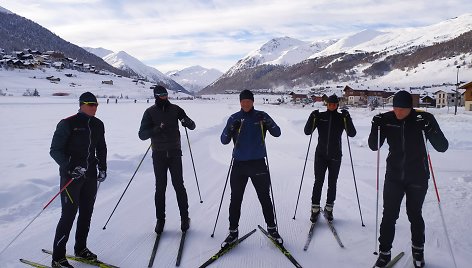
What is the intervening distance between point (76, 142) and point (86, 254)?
1441mm

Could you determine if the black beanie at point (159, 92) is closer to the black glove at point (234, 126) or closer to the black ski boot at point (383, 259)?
the black glove at point (234, 126)

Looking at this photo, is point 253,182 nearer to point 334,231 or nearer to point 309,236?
point 309,236

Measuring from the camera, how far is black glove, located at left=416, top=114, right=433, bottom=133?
4164mm

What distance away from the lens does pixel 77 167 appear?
14.3 ft

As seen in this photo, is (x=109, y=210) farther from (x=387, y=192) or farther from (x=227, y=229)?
(x=387, y=192)

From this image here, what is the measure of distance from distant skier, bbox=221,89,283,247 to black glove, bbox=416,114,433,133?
182cm

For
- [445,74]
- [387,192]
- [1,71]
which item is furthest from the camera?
[445,74]

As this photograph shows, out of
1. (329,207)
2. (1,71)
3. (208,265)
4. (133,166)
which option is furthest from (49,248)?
(1,71)

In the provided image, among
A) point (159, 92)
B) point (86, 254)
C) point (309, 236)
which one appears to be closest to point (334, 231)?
point (309, 236)

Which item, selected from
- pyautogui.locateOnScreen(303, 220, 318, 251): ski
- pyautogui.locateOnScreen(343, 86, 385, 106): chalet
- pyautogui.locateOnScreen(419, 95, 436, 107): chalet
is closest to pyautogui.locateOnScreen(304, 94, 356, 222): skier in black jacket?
pyautogui.locateOnScreen(303, 220, 318, 251): ski

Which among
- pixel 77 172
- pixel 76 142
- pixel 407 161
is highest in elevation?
pixel 76 142

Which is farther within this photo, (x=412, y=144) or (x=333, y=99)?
(x=333, y=99)

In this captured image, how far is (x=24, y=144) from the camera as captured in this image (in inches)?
477

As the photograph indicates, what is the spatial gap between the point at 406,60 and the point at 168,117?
659ft
